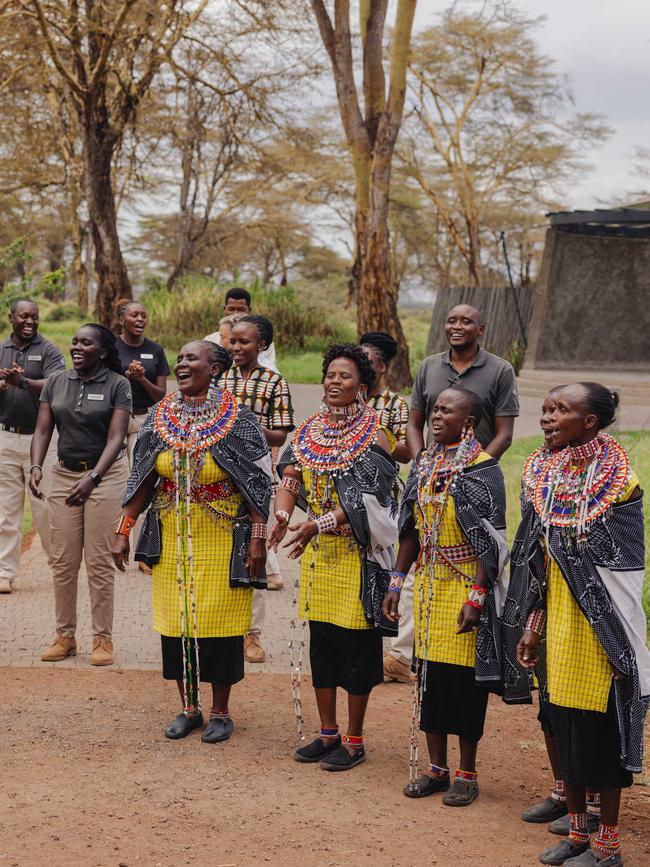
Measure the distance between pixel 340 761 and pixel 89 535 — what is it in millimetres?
2084

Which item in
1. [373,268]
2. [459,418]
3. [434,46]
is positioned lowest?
[459,418]

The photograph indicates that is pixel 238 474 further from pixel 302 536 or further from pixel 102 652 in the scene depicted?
pixel 102 652

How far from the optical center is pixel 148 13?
64.2 ft

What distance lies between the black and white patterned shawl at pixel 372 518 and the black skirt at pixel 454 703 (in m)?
0.34

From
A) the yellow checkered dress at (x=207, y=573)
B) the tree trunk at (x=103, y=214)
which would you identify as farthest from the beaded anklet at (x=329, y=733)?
the tree trunk at (x=103, y=214)

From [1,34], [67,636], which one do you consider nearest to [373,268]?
[1,34]

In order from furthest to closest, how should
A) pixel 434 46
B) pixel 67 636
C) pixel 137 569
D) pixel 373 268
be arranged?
1. pixel 434 46
2. pixel 373 268
3. pixel 137 569
4. pixel 67 636

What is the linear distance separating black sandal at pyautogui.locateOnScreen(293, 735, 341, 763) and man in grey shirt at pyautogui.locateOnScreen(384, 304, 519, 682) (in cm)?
119

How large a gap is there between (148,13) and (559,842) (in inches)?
711

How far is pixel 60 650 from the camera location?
20.7ft

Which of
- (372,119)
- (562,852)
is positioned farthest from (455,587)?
(372,119)

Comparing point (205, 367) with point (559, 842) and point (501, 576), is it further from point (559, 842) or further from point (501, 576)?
point (559, 842)

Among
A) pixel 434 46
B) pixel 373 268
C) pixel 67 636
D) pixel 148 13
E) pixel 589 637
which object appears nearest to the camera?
pixel 589 637

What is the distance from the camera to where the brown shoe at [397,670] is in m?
6.19
